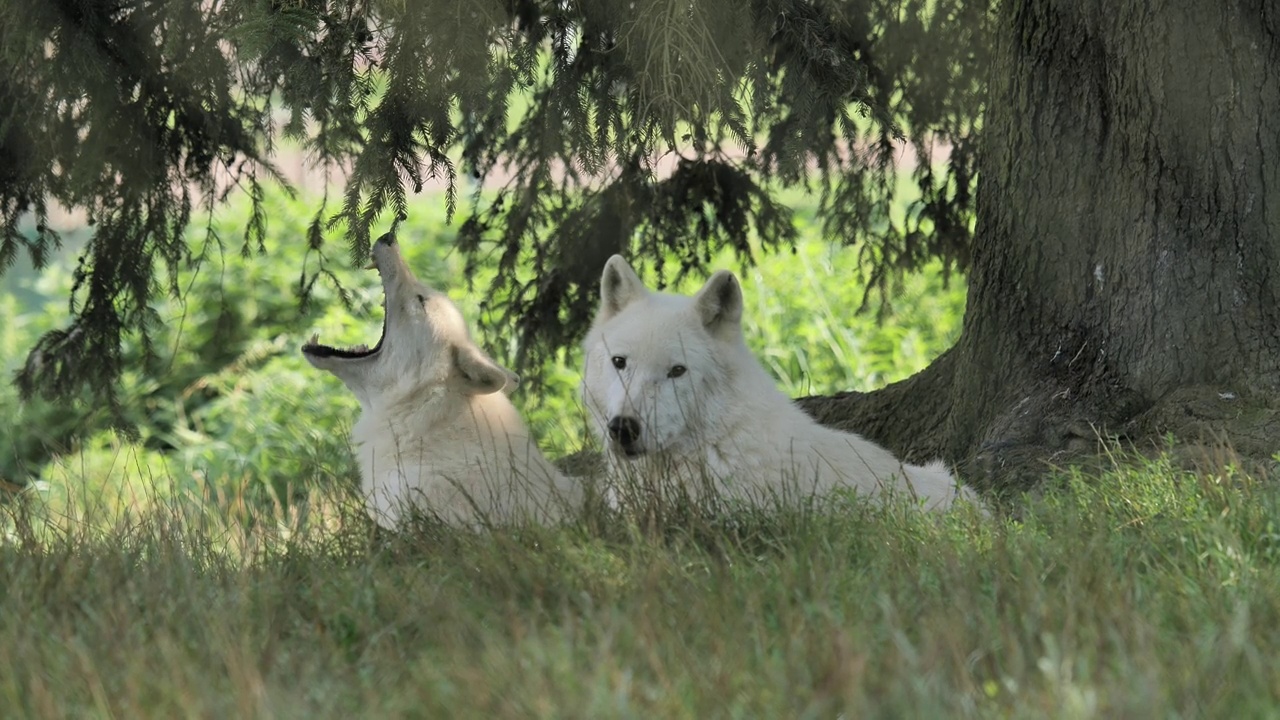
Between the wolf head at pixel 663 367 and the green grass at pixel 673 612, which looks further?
the wolf head at pixel 663 367

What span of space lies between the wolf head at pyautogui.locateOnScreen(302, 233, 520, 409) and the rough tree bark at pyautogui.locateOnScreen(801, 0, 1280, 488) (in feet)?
7.20

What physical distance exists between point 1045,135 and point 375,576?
346 cm

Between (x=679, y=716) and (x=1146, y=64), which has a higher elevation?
(x=1146, y=64)

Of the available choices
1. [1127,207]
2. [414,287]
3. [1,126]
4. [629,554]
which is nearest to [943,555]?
[629,554]

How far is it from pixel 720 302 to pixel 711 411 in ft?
1.52

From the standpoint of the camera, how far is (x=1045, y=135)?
5.72 metres

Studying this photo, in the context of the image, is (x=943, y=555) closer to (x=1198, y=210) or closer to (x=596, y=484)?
(x=596, y=484)

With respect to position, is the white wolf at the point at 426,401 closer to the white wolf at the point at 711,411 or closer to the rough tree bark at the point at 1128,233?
the white wolf at the point at 711,411

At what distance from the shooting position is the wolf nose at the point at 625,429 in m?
5.18

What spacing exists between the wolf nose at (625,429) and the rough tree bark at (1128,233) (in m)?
1.55

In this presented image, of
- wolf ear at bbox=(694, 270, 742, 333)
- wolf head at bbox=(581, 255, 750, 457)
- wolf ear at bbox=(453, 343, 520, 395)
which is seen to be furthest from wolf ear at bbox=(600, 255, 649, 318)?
wolf ear at bbox=(453, 343, 520, 395)

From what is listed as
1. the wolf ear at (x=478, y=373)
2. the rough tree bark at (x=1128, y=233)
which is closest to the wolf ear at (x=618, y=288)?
the wolf ear at (x=478, y=373)

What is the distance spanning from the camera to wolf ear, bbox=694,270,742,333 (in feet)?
17.7

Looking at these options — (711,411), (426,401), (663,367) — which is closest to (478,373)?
(426,401)
